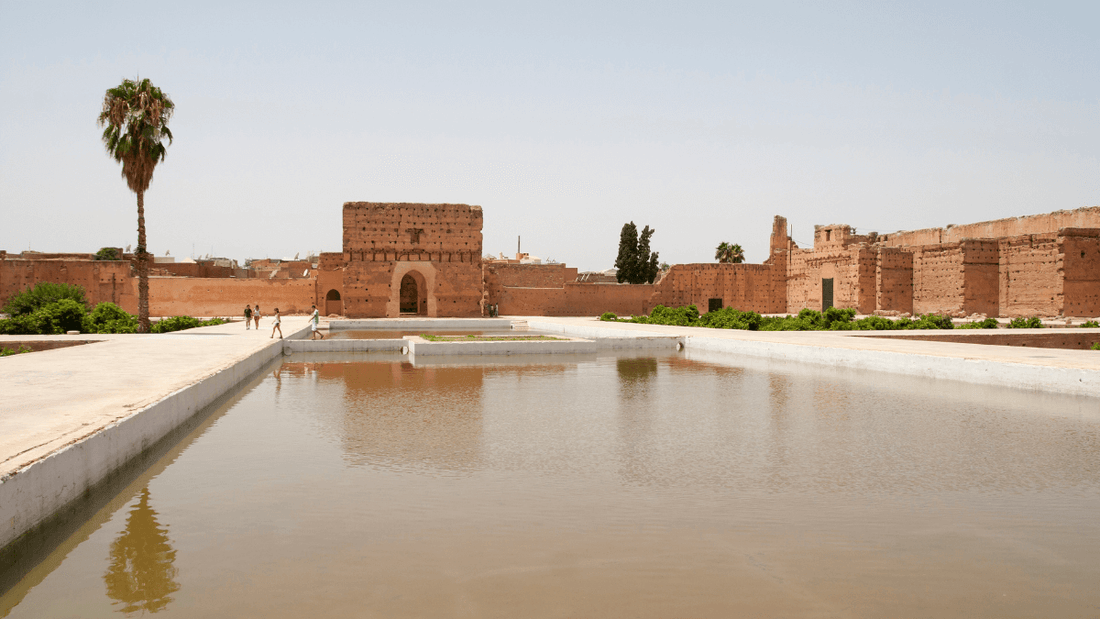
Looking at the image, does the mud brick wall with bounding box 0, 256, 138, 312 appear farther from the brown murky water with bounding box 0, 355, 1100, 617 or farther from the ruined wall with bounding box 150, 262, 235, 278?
the brown murky water with bounding box 0, 355, 1100, 617

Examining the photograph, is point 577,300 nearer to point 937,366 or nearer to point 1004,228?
point 1004,228

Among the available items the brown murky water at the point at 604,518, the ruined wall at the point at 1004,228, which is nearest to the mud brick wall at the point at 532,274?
the ruined wall at the point at 1004,228

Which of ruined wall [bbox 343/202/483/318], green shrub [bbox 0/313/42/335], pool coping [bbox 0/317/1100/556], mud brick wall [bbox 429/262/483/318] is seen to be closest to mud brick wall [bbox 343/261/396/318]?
ruined wall [bbox 343/202/483/318]

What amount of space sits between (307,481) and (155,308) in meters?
32.0

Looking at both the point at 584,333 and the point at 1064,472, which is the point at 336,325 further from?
the point at 1064,472

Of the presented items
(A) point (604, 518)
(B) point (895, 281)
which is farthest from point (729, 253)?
(A) point (604, 518)

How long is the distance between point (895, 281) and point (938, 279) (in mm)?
1957

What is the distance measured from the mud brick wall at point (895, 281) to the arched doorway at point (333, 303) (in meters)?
22.6

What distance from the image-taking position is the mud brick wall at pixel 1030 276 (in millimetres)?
22719

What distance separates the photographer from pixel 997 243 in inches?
972

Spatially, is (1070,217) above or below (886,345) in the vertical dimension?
above

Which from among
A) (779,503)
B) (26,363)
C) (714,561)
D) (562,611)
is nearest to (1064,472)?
(779,503)

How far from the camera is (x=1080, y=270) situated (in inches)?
879

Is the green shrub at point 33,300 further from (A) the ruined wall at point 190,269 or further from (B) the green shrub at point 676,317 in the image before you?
(A) the ruined wall at point 190,269
